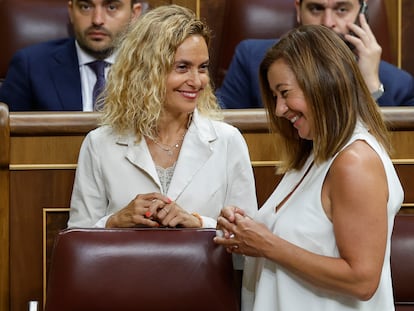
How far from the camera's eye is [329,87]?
0.72m

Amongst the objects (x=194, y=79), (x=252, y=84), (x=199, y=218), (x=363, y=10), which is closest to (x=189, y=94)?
(x=194, y=79)

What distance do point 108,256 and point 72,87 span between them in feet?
1.56

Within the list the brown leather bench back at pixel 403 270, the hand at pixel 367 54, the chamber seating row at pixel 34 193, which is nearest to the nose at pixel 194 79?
the chamber seating row at pixel 34 193

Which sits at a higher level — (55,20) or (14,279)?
(55,20)

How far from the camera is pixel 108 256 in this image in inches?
30.4

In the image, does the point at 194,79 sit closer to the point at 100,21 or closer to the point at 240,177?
the point at 240,177

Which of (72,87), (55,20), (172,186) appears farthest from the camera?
(55,20)

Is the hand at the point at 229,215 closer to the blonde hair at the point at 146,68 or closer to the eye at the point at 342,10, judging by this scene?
the blonde hair at the point at 146,68

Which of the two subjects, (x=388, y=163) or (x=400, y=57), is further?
(x=400, y=57)

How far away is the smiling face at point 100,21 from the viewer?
1267mm

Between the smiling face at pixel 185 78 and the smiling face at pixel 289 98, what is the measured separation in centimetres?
17

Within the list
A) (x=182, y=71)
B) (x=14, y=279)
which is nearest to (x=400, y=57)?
(x=182, y=71)

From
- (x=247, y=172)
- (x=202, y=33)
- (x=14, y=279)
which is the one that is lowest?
(x=14, y=279)

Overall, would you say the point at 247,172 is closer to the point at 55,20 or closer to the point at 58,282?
the point at 58,282
